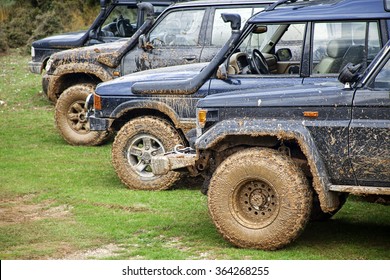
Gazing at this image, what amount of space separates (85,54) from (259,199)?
6861 mm

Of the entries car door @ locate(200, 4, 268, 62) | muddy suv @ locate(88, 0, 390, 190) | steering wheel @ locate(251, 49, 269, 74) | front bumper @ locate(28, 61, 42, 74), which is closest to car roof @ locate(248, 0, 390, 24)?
muddy suv @ locate(88, 0, 390, 190)

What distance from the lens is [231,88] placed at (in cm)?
1097

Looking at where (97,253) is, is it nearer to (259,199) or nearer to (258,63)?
(259,199)

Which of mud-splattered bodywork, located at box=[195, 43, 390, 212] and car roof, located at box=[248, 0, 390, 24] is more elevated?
car roof, located at box=[248, 0, 390, 24]

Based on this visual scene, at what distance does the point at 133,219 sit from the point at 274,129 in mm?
2305

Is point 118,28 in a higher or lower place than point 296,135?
→ lower

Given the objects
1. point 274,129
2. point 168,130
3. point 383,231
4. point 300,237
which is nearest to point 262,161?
point 274,129

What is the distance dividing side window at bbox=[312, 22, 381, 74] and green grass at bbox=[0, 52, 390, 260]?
1.49 metres

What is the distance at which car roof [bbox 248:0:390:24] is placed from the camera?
1038 centimetres

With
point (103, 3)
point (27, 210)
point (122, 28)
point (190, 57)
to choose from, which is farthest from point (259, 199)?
point (122, 28)

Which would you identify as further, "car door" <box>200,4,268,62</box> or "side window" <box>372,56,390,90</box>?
"car door" <box>200,4,268,62</box>

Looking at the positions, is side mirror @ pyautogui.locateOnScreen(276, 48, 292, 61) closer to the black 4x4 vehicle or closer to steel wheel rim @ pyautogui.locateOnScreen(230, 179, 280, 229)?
steel wheel rim @ pyautogui.locateOnScreen(230, 179, 280, 229)

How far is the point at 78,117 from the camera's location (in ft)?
50.2

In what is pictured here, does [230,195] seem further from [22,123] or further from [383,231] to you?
[22,123]
